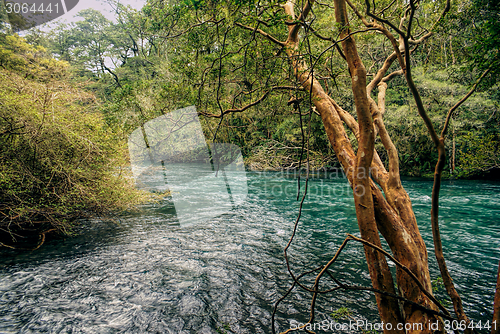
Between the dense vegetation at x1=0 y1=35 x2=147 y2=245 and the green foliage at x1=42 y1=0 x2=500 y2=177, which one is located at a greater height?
the green foliage at x1=42 y1=0 x2=500 y2=177

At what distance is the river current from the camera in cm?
369

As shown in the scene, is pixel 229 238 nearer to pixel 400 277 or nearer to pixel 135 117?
pixel 400 277

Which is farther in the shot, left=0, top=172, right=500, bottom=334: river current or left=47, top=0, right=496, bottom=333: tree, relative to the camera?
left=0, top=172, right=500, bottom=334: river current

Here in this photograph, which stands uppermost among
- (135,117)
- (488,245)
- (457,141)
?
(135,117)

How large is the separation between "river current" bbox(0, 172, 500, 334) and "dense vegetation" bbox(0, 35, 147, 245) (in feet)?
2.62

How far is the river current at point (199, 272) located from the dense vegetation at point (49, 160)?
2.62ft

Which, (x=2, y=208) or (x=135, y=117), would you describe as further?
(x=135, y=117)

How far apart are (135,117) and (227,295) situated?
366 inches

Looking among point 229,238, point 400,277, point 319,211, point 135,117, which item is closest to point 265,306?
point 400,277

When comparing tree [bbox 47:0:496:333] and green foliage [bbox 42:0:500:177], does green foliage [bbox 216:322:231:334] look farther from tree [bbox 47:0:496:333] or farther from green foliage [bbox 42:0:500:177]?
green foliage [bbox 42:0:500:177]

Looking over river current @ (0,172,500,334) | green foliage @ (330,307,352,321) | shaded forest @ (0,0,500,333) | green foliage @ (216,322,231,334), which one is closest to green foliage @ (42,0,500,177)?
shaded forest @ (0,0,500,333)

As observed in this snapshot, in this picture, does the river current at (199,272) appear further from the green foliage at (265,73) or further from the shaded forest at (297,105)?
the green foliage at (265,73)

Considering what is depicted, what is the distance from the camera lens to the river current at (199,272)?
3.69 m

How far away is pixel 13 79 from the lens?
20.1 ft
